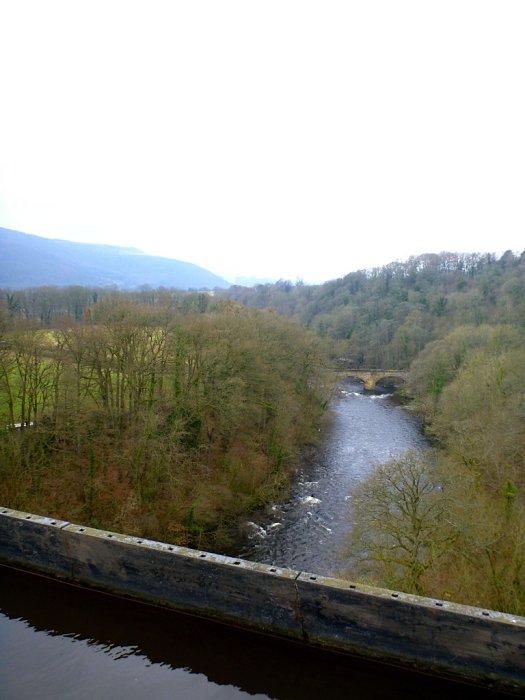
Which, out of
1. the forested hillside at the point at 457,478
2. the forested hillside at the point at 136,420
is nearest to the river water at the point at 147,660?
the forested hillside at the point at 457,478

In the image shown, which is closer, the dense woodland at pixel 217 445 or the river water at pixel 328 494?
the dense woodland at pixel 217 445

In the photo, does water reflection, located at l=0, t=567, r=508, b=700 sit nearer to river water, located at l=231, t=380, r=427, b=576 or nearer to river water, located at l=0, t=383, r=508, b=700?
river water, located at l=0, t=383, r=508, b=700

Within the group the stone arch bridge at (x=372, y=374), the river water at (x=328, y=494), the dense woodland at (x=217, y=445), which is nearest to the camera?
the dense woodland at (x=217, y=445)

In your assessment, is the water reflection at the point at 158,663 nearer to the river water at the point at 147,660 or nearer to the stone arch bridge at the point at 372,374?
the river water at the point at 147,660

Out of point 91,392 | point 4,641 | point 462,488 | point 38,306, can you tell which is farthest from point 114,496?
point 38,306

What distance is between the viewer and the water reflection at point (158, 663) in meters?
8.99

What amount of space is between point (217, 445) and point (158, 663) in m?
15.2

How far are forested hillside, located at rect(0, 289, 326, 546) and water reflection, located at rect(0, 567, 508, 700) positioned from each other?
777 cm

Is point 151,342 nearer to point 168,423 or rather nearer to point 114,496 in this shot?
point 168,423

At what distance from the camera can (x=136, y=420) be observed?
21.7 m

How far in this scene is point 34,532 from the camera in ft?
40.9

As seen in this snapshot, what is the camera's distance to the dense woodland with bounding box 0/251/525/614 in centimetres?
1457

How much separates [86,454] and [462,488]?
15238 millimetres

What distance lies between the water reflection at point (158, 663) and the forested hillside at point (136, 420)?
777cm
